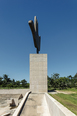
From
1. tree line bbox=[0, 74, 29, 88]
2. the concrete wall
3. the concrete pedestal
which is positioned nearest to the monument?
the concrete pedestal

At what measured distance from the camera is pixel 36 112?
612 centimetres

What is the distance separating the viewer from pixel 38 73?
45.4 feet

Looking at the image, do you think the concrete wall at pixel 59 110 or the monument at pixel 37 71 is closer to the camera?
the concrete wall at pixel 59 110

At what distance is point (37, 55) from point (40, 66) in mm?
1955

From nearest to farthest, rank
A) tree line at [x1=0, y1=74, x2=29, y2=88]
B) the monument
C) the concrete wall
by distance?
the concrete wall
the monument
tree line at [x1=0, y1=74, x2=29, y2=88]

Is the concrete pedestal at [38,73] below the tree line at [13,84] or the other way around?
the other way around

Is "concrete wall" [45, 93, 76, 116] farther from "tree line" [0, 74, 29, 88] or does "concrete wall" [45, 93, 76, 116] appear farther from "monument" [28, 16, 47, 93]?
"tree line" [0, 74, 29, 88]

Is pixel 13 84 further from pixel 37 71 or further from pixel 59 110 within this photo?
pixel 59 110

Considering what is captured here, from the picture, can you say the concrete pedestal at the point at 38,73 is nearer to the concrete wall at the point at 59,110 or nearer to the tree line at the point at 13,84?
the concrete wall at the point at 59,110

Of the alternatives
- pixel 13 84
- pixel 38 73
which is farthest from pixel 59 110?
pixel 13 84

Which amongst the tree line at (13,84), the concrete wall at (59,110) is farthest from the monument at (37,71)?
the tree line at (13,84)

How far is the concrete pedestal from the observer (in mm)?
13445

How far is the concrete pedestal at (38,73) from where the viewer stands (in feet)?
44.1

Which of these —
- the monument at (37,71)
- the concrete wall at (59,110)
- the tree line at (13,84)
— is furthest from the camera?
the tree line at (13,84)
